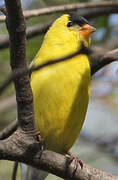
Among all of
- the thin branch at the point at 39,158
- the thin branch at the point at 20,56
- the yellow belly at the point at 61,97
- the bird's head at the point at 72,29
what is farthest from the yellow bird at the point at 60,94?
the thin branch at the point at 20,56

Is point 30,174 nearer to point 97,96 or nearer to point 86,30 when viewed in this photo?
point 86,30

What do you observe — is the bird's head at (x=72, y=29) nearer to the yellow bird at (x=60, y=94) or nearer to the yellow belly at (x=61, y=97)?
the yellow bird at (x=60, y=94)

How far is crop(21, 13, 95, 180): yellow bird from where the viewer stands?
3.12 m

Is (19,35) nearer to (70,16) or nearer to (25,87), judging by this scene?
(25,87)

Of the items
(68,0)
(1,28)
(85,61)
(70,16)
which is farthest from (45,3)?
(85,61)

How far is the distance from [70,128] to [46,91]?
0.37m

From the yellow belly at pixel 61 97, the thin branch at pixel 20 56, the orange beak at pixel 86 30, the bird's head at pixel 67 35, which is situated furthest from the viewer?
the orange beak at pixel 86 30

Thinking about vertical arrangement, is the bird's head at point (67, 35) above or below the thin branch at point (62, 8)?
below

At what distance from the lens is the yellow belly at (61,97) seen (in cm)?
312

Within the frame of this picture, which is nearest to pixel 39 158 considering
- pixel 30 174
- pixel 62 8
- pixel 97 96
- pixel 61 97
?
pixel 61 97

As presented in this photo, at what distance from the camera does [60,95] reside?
3143 mm

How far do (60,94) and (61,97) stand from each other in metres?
0.02

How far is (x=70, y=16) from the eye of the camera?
3.82 m

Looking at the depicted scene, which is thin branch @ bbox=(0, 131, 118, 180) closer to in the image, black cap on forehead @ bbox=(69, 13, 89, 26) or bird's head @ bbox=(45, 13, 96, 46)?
bird's head @ bbox=(45, 13, 96, 46)
